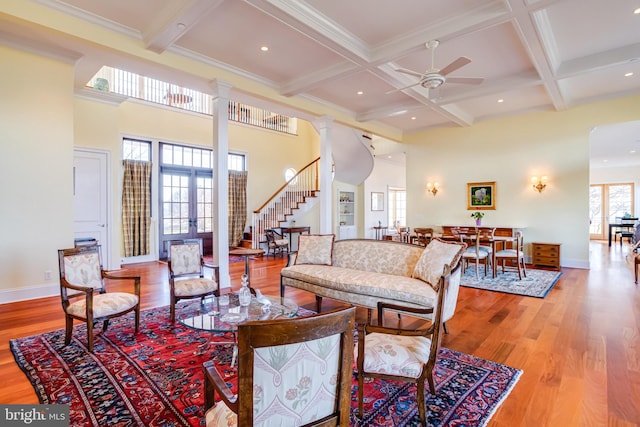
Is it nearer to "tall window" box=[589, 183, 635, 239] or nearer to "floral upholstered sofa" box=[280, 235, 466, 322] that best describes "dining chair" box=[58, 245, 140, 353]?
"floral upholstered sofa" box=[280, 235, 466, 322]

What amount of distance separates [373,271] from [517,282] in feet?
10.4

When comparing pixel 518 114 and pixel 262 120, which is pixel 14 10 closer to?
pixel 262 120

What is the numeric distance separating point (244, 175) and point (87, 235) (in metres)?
4.58

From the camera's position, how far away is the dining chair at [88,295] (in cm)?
288

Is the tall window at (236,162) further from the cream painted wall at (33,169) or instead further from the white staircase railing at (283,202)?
the cream painted wall at (33,169)

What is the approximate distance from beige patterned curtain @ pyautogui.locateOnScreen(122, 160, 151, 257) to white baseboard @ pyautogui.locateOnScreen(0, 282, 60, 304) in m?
3.11

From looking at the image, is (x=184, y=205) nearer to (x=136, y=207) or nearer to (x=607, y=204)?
(x=136, y=207)

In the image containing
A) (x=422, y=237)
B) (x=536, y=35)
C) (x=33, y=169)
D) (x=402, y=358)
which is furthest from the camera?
(x=422, y=237)

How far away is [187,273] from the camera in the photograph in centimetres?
417

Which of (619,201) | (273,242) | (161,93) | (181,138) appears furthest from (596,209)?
(161,93)

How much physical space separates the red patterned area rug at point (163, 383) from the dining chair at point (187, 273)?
51 cm

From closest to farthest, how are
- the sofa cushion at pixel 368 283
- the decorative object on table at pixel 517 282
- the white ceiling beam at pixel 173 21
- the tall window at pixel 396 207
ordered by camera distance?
the sofa cushion at pixel 368 283 < the white ceiling beam at pixel 173 21 < the decorative object on table at pixel 517 282 < the tall window at pixel 396 207

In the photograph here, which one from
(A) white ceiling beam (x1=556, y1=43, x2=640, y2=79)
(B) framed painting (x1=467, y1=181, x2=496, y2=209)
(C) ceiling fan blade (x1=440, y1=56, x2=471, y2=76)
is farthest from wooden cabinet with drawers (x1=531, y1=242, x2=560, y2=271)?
(C) ceiling fan blade (x1=440, y1=56, x2=471, y2=76)

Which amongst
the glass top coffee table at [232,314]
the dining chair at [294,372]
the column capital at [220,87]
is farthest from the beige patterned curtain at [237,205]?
the dining chair at [294,372]
